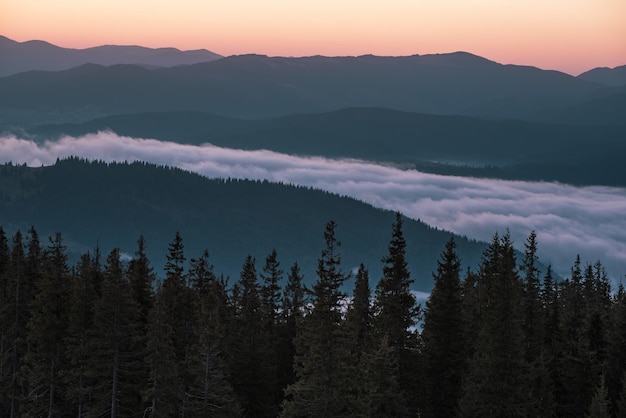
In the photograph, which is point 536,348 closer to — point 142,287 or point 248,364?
point 248,364

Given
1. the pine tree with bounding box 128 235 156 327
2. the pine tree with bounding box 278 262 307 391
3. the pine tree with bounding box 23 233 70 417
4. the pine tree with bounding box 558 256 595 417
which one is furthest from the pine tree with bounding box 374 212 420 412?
the pine tree with bounding box 23 233 70 417

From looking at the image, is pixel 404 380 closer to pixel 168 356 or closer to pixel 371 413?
pixel 371 413

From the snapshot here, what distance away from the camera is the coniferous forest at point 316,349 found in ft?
146

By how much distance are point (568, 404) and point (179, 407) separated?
75.5 feet

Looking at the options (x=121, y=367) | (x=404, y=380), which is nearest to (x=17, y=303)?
(x=121, y=367)

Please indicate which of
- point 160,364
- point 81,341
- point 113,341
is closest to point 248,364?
point 81,341

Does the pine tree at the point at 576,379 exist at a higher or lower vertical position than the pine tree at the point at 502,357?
lower

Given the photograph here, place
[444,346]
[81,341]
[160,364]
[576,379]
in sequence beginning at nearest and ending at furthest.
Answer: [160,364] < [81,341] < [444,346] < [576,379]

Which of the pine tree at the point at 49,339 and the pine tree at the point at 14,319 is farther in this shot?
the pine tree at the point at 14,319

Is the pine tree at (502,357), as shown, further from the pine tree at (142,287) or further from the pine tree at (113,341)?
the pine tree at (142,287)

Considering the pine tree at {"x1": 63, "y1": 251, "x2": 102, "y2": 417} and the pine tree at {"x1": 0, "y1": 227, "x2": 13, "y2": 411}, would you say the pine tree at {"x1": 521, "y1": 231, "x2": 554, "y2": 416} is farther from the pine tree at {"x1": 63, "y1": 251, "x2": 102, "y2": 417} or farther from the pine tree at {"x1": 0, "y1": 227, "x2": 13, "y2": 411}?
the pine tree at {"x1": 0, "y1": 227, "x2": 13, "y2": 411}

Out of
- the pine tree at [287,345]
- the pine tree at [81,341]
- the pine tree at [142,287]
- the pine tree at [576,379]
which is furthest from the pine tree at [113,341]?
the pine tree at [576,379]

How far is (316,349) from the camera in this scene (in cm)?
4209

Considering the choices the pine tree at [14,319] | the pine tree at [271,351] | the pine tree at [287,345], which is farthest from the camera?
the pine tree at [287,345]
